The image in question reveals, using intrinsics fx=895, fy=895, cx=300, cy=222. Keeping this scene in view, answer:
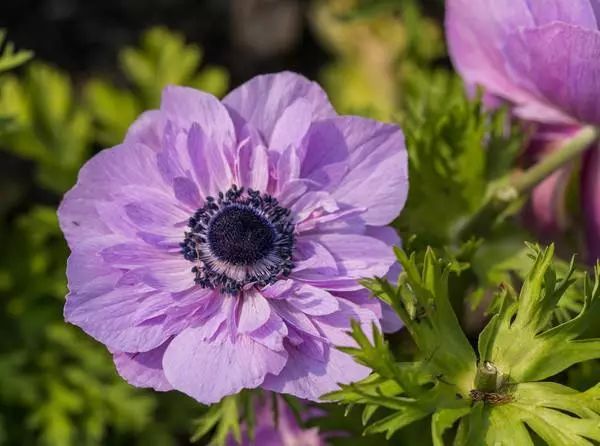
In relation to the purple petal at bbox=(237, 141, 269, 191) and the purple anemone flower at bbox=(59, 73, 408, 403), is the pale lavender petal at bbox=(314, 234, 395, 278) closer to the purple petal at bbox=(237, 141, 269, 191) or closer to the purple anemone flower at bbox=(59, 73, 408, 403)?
the purple anemone flower at bbox=(59, 73, 408, 403)

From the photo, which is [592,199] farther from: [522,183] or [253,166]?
[253,166]

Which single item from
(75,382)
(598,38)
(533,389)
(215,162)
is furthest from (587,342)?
(75,382)

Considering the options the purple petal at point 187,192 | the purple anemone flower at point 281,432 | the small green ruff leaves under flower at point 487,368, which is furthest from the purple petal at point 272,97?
the purple anemone flower at point 281,432

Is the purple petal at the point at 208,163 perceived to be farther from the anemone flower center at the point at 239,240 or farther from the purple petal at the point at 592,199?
the purple petal at the point at 592,199

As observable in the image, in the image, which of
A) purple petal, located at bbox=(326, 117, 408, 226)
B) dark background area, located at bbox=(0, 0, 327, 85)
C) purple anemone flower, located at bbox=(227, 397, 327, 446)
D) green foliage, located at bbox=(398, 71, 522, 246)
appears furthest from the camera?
dark background area, located at bbox=(0, 0, 327, 85)

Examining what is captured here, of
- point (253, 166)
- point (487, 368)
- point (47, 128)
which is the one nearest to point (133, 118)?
point (47, 128)

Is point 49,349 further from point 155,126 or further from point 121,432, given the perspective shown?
point 155,126

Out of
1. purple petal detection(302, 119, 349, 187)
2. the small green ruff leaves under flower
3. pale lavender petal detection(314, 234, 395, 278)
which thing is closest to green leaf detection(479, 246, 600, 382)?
the small green ruff leaves under flower
